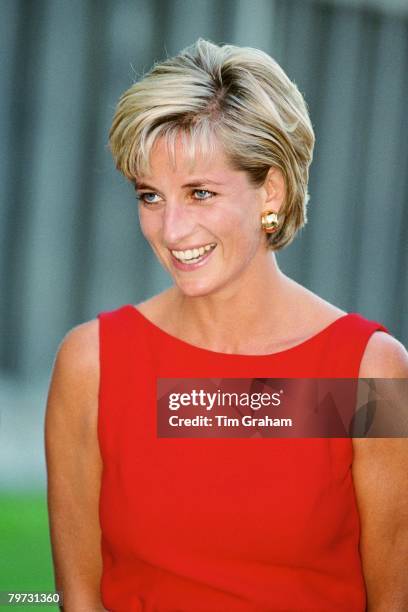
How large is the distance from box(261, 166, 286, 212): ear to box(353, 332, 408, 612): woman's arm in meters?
0.50

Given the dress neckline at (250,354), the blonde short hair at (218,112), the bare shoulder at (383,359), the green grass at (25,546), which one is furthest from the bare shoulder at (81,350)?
the green grass at (25,546)

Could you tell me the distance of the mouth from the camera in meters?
2.18

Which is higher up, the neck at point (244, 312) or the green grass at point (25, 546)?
the neck at point (244, 312)

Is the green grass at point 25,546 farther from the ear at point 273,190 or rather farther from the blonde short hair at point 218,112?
the blonde short hair at point 218,112

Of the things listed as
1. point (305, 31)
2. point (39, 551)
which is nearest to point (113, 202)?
point (305, 31)

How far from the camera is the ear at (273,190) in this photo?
7.37ft

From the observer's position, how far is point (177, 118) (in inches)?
84.0

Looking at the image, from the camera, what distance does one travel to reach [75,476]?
7.68ft

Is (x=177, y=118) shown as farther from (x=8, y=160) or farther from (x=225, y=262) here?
(x=8, y=160)

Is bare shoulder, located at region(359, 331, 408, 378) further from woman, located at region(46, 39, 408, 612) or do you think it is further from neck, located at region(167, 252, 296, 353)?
neck, located at region(167, 252, 296, 353)

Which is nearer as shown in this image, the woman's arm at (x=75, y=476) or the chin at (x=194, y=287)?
the chin at (x=194, y=287)

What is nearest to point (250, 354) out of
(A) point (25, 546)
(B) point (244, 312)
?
(B) point (244, 312)

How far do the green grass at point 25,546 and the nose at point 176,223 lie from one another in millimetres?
2110

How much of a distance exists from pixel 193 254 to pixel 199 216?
8 centimetres
